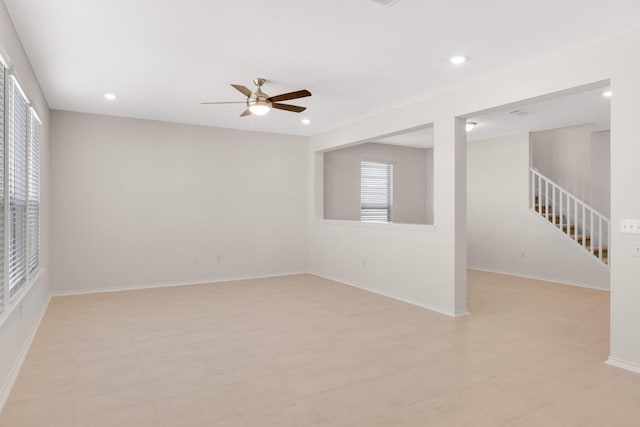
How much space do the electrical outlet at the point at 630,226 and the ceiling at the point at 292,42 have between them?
4.84 ft

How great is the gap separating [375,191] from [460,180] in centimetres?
414

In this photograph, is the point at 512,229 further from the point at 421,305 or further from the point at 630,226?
the point at 630,226

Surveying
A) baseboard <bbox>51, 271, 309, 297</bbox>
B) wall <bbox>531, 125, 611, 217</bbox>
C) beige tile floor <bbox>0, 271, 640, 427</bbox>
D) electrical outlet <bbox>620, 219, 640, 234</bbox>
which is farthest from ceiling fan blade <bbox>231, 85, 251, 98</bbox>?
wall <bbox>531, 125, 611, 217</bbox>

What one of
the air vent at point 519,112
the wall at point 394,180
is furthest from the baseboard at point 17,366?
the air vent at point 519,112

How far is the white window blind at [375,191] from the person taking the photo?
8.70m

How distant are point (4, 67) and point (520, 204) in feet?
24.7

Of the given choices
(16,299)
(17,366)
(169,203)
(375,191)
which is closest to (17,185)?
(16,299)

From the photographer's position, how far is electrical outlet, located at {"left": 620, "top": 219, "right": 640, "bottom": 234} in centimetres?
310

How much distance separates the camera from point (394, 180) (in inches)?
360

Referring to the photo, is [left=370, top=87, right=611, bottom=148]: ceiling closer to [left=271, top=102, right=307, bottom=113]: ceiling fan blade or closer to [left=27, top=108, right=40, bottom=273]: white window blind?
[left=271, top=102, right=307, bottom=113]: ceiling fan blade

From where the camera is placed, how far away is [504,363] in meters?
3.25

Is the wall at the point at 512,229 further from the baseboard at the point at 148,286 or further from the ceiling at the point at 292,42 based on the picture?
the baseboard at the point at 148,286

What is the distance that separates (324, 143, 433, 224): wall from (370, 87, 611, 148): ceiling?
3.12 feet

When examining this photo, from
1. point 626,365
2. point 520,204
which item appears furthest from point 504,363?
point 520,204
